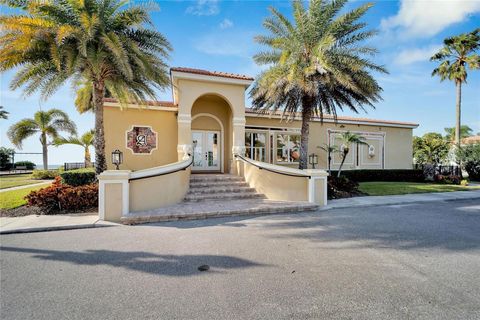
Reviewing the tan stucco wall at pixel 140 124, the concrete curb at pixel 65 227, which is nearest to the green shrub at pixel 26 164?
the tan stucco wall at pixel 140 124

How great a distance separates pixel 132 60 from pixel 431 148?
80.2 ft

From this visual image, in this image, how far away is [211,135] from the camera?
13.9 m

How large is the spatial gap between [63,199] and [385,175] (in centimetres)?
2067

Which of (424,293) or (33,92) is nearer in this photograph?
(424,293)

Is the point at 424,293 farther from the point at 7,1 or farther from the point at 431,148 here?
the point at 431,148

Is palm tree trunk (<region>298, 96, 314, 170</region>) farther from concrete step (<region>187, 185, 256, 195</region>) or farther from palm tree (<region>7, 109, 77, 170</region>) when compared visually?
palm tree (<region>7, 109, 77, 170</region>)

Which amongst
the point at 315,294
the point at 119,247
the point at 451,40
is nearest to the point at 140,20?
the point at 119,247

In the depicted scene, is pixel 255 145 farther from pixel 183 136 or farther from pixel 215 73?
pixel 183 136

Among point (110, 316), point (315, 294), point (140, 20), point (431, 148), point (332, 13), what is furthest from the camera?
point (431, 148)

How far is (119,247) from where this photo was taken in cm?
482

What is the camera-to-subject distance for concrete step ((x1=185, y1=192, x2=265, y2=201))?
9109 millimetres

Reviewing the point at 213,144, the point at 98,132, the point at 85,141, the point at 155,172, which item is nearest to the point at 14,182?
the point at 85,141

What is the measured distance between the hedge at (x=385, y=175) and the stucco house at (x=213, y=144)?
94cm

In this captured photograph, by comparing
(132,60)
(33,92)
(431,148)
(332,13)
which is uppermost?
(332,13)
